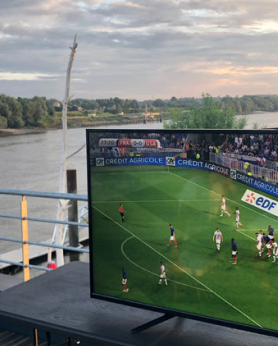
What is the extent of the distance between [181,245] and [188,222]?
0.30ft

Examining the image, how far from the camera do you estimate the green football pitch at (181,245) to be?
5.12ft

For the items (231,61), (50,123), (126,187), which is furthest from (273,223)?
(231,61)

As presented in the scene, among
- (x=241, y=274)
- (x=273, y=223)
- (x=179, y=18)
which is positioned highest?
(x=179, y=18)

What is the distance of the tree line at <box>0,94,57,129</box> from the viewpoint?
33331 millimetres

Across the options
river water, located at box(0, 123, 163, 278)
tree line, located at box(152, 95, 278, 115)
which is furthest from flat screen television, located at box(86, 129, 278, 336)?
tree line, located at box(152, 95, 278, 115)

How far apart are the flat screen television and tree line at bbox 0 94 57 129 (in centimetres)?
3140

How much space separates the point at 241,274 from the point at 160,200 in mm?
393

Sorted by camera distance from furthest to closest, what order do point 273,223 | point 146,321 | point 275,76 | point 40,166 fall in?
point 275,76, point 40,166, point 146,321, point 273,223

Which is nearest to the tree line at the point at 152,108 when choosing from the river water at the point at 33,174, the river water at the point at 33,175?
the river water at the point at 33,174

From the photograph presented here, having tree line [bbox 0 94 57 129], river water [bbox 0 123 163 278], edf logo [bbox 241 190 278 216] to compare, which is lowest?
river water [bbox 0 123 163 278]

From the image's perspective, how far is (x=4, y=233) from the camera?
2466 centimetres

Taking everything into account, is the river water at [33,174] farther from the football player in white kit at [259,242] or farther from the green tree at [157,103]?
the football player in white kit at [259,242]

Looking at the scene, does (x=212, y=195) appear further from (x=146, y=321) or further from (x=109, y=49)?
(x=109, y=49)

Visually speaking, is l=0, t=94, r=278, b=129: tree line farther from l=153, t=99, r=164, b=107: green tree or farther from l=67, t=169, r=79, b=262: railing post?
l=67, t=169, r=79, b=262: railing post
